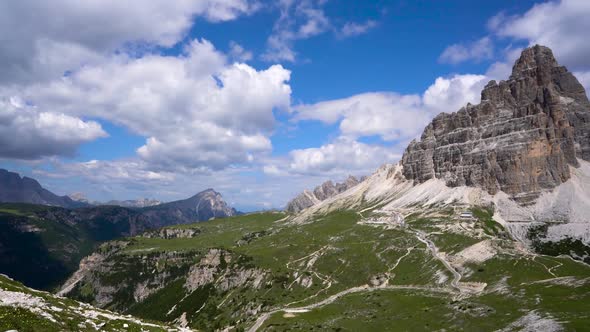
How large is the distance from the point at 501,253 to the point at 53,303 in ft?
639

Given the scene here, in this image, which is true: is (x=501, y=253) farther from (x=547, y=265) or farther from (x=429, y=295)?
(x=429, y=295)

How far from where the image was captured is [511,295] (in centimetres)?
13575

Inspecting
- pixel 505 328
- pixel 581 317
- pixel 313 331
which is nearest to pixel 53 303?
pixel 313 331

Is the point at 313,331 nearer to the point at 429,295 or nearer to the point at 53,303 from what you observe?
the point at 429,295

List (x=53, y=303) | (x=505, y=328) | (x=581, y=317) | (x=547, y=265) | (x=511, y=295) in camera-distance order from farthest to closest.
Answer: (x=547, y=265) → (x=511, y=295) → (x=505, y=328) → (x=581, y=317) → (x=53, y=303)

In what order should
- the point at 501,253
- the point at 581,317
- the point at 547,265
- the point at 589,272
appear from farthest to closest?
the point at 501,253 < the point at 547,265 < the point at 589,272 < the point at 581,317

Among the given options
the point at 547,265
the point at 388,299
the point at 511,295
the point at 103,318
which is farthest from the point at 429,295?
the point at 103,318

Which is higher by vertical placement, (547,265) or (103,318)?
(103,318)

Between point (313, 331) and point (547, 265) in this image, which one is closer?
point (313, 331)

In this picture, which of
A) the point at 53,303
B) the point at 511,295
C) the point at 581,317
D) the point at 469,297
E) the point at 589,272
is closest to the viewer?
the point at 53,303

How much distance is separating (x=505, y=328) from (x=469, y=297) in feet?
146

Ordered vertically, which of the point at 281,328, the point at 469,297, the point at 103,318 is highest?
the point at 103,318

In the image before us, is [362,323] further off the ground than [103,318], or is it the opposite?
[103,318]

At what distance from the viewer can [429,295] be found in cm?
16575
